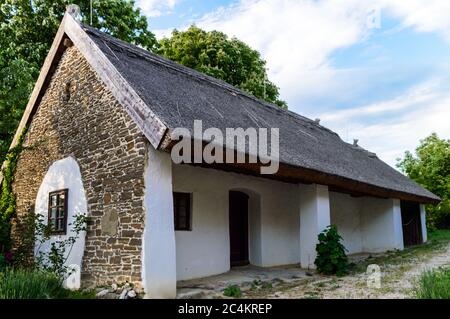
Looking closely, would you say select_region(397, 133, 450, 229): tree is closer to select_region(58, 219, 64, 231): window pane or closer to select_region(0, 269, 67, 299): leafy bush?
select_region(58, 219, 64, 231): window pane

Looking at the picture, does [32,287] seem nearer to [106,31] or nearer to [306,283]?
[306,283]

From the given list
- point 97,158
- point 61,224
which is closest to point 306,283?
point 97,158

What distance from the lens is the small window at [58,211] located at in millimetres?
7766

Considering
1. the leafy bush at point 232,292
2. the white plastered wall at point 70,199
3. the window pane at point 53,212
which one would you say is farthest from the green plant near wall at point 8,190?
the leafy bush at point 232,292

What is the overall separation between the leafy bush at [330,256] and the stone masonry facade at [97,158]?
4.12m

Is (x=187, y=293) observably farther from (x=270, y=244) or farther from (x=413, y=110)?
(x=413, y=110)

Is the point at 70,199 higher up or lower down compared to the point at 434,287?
higher up

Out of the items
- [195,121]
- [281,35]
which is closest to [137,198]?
[195,121]

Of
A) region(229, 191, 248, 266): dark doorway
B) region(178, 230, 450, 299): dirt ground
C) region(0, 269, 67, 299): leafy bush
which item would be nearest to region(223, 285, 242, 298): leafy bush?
region(178, 230, 450, 299): dirt ground

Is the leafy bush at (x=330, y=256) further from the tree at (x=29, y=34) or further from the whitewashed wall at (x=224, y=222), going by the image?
the tree at (x=29, y=34)

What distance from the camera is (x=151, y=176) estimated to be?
613 cm

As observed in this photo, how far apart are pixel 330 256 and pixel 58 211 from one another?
540 cm

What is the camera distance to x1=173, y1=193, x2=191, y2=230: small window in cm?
781

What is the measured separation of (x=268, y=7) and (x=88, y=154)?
4.91 meters
